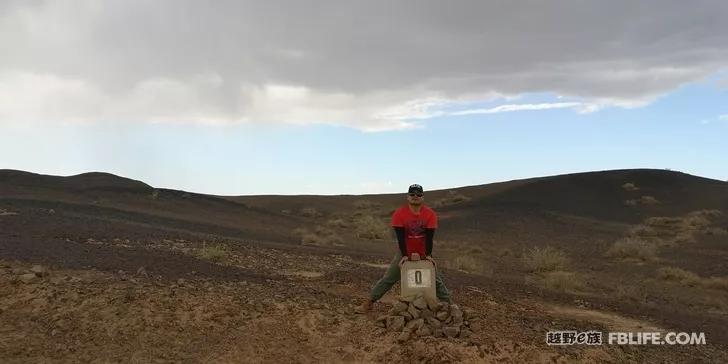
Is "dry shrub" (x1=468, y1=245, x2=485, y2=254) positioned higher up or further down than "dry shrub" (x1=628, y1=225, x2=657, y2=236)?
further down

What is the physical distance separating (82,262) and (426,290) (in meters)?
6.01

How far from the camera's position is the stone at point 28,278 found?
829cm

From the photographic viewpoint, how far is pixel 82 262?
9789mm

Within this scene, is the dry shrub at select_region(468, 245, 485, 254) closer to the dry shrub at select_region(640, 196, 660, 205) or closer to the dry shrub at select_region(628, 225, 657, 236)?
the dry shrub at select_region(628, 225, 657, 236)

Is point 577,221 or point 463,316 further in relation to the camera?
point 577,221

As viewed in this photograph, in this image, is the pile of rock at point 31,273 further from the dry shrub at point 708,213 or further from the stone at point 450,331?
the dry shrub at point 708,213

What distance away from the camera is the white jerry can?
24.7 ft

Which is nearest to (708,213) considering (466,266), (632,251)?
(632,251)

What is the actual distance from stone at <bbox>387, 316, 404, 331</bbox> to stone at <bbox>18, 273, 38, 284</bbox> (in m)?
5.19

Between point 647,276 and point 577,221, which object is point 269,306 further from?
point 577,221

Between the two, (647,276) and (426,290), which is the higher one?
(426,290)

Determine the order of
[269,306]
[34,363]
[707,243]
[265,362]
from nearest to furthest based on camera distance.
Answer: [34,363] < [265,362] < [269,306] < [707,243]

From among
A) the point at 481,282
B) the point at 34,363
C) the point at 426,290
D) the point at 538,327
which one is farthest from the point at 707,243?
the point at 34,363

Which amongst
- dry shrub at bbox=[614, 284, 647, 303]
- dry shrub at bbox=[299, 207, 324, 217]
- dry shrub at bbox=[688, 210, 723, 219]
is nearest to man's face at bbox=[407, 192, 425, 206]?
dry shrub at bbox=[614, 284, 647, 303]
